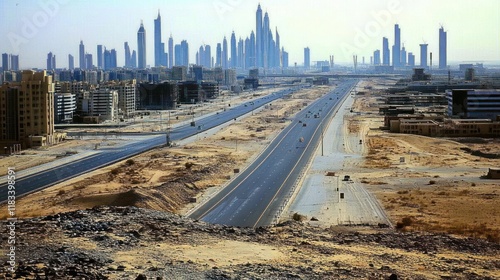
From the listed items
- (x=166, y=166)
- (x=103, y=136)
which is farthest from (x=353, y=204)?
(x=103, y=136)

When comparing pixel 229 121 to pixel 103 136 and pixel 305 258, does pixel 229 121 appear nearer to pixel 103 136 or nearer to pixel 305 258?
pixel 103 136

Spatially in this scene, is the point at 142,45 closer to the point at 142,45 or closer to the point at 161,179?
the point at 142,45

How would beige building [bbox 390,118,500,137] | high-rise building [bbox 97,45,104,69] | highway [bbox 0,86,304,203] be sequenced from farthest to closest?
high-rise building [bbox 97,45,104,69], beige building [bbox 390,118,500,137], highway [bbox 0,86,304,203]

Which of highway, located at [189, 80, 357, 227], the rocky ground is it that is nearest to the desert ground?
the rocky ground

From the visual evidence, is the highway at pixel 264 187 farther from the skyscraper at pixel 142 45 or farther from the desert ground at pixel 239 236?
the skyscraper at pixel 142 45

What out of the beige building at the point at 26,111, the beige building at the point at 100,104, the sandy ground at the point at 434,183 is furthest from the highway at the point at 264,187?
the beige building at the point at 100,104

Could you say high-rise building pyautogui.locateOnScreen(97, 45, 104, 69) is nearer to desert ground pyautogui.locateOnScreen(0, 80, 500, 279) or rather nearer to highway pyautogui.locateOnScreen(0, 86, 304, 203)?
highway pyautogui.locateOnScreen(0, 86, 304, 203)
